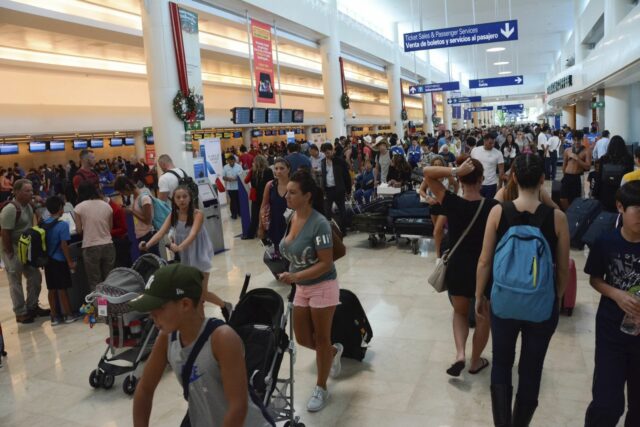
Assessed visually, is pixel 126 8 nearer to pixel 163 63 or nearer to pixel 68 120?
pixel 68 120

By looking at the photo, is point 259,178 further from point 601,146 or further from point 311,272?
point 601,146

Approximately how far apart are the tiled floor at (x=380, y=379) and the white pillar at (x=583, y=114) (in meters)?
27.8

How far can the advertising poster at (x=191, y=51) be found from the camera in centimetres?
1173

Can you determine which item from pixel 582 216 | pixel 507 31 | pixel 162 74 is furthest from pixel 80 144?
pixel 582 216

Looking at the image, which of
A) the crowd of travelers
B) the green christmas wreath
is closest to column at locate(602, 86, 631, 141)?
the green christmas wreath

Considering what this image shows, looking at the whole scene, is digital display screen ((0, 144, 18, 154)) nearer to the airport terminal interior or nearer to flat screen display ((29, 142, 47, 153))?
flat screen display ((29, 142, 47, 153))

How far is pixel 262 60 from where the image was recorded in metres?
15.6

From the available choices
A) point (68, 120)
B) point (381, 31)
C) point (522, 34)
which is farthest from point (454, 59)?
point (68, 120)

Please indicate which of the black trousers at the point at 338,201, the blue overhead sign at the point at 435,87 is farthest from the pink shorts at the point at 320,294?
the blue overhead sign at the point at 435,87

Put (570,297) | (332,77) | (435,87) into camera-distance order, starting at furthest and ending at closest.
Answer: (435,87) < (332,77) < (570,297)

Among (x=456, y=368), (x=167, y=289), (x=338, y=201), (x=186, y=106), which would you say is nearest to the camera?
(x=167, y=289)

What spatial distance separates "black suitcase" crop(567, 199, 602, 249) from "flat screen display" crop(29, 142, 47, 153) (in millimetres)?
17550

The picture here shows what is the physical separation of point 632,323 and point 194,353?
6.64 feet

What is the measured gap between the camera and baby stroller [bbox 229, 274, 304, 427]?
293 centimetres
